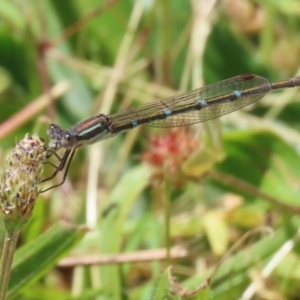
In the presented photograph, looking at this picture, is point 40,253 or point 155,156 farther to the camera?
point 155,156

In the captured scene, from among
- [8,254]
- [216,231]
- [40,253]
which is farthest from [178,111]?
[8,254]

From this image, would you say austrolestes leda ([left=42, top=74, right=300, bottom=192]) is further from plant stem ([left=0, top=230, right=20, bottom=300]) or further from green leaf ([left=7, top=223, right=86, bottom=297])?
plant stem ([left=0, top=230, right=20, bottom=300])

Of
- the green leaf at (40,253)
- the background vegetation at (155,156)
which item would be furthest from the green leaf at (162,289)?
the green leaf at (40,253)

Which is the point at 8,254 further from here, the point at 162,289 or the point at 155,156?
the point at 155,156

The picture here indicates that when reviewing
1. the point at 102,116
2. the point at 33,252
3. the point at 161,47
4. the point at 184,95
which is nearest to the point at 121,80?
the point at 161,47

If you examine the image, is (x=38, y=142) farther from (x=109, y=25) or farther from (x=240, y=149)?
(x=109, y=25)

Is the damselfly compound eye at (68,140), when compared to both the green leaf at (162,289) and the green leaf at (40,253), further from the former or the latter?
the green leaf at (162,289)
